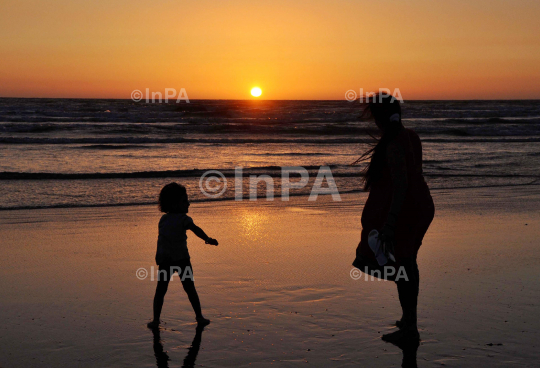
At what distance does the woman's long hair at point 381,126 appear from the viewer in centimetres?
338

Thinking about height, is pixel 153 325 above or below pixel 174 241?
below

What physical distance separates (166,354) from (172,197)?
1082 mm

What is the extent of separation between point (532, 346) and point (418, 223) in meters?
1.03

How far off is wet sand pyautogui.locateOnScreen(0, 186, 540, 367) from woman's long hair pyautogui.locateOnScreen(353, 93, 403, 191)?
108 cm

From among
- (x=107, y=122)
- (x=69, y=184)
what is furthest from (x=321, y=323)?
(x=107, y=122)

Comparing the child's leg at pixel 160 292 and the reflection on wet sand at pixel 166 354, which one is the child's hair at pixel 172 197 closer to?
the child's leg at pixel 160 292

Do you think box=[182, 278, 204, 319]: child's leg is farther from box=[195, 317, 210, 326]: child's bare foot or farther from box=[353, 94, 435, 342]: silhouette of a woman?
box=[353, 94, 435, 342]: silhouette of a woman

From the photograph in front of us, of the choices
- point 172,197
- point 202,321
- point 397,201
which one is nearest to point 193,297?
point 202,321

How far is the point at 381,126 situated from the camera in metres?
3.44

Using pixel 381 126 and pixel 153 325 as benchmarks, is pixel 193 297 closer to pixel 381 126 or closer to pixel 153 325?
pixel 153 325

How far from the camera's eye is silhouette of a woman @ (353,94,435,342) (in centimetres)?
327

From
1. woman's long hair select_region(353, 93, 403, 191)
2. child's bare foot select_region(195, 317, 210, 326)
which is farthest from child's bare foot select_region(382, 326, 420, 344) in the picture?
child's bare foot select_region(195, 317, 210, 326)

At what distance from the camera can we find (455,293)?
438cm

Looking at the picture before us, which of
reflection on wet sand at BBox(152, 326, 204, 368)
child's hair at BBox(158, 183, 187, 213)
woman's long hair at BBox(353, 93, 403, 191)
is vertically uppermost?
woman's long hair at BBox(353, 93, 403, 191)
